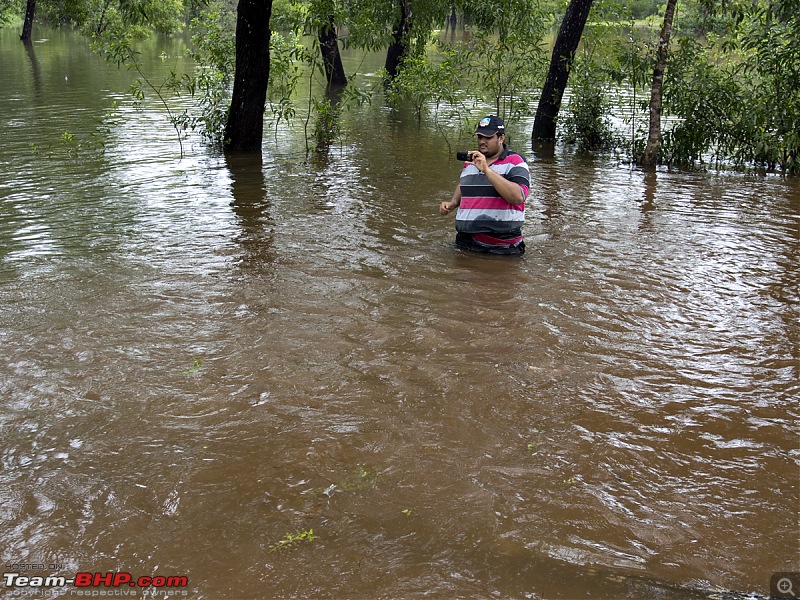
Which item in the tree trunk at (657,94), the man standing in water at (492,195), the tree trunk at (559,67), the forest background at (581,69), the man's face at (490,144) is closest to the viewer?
the man standing in water at (492,195)

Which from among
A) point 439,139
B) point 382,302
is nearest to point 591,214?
point 382,302

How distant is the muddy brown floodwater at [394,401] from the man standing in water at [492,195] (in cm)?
Answer: 29

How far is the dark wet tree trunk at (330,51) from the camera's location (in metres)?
12.2

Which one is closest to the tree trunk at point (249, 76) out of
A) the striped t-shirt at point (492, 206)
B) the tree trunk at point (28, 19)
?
the striped t-shirt at point (492, 206)

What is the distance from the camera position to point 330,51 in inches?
668

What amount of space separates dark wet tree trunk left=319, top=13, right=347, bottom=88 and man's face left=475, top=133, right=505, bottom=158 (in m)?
5.94

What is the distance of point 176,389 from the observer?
4648 mm

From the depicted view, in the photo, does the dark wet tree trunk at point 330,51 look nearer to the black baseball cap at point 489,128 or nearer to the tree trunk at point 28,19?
the black baseball cap at point 489,128

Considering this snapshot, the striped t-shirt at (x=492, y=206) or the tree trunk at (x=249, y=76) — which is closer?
the striped t-shirt at (x=492, y=206)

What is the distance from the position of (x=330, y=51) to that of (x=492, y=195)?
36.2 ft

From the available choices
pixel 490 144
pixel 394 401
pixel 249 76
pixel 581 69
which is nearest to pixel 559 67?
pixel 581 69

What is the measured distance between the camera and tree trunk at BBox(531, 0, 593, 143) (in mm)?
13828

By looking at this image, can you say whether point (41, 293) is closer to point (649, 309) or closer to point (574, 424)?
point (574, 424)

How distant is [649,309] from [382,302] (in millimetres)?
2197
